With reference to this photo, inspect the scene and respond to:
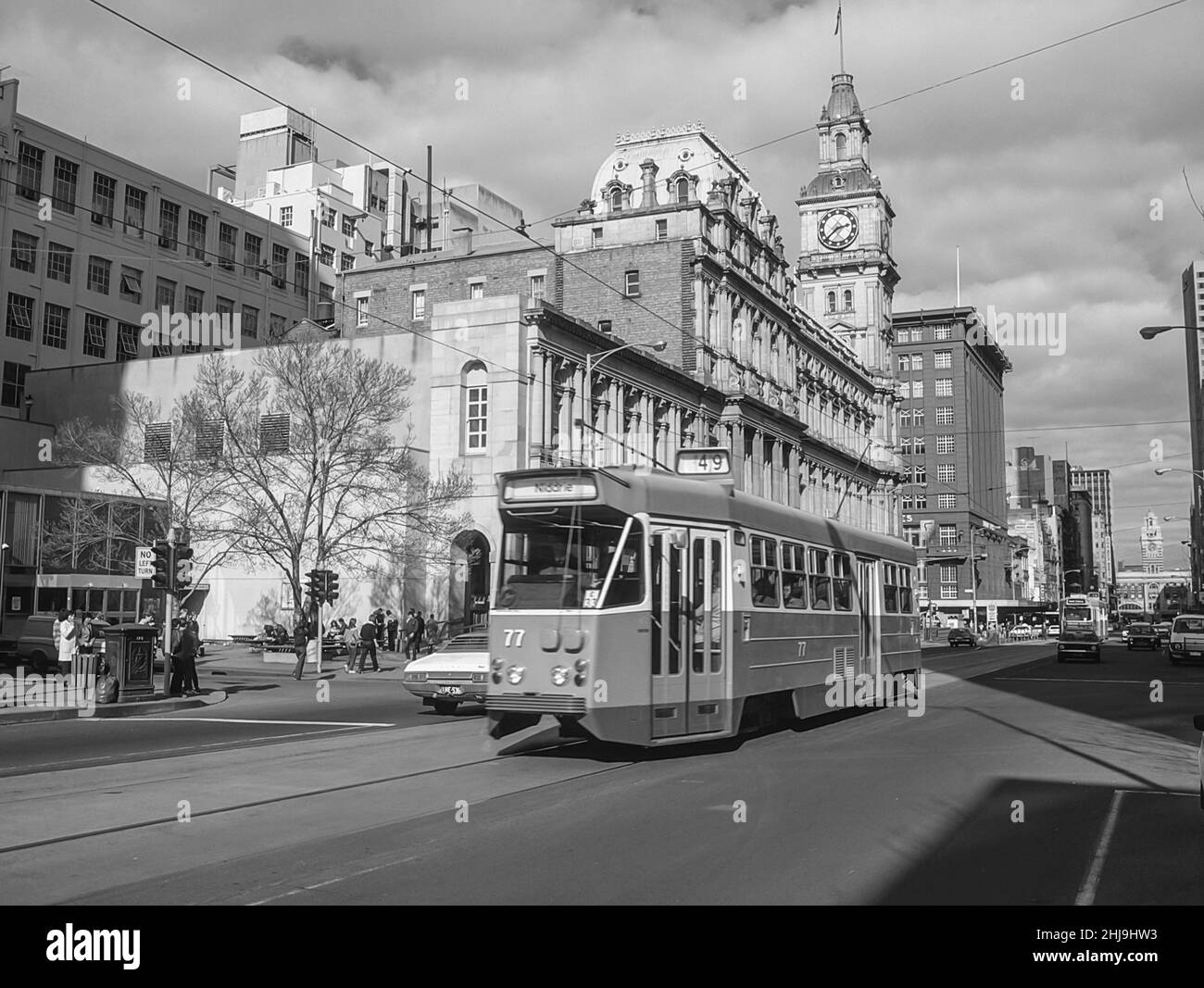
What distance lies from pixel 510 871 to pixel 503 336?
38.3 metres

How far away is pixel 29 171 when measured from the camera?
5738cm

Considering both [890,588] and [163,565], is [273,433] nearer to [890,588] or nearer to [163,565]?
[163,565]

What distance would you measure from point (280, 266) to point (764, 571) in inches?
2602

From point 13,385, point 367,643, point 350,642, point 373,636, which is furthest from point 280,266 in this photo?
point 367,643

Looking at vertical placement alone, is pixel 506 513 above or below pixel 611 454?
below

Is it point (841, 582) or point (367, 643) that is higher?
point (841, 582)

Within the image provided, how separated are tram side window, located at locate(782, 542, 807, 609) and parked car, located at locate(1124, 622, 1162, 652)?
5198 cm

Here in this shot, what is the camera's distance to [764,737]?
15992 mm

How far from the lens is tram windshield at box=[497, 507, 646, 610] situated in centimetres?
1232

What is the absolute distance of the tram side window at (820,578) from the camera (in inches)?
665

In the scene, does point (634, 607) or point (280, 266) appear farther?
point (280, 266)

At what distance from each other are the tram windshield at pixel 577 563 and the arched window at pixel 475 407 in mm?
32369
